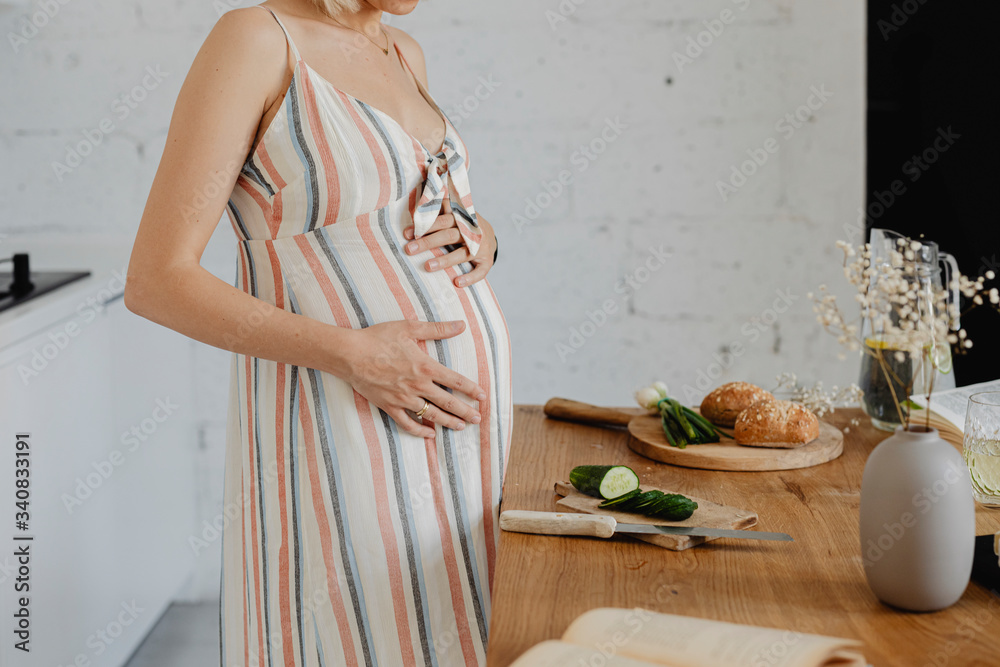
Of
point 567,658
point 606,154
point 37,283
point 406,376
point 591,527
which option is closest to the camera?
point 567,658

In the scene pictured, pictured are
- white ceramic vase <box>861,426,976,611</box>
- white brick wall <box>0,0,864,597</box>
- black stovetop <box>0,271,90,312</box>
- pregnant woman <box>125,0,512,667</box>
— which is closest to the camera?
white ceramic vase <box>861,426,976,611</box>

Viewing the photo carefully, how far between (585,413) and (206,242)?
0.68 meters

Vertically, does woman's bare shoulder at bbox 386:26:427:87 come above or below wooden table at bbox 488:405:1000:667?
above

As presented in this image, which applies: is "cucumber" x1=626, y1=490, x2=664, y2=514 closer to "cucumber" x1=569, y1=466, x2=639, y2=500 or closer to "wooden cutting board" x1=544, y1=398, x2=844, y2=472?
"cucumber" x1=569, y1=466, x2=639, y2=500

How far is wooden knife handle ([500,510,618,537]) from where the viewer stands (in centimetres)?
96

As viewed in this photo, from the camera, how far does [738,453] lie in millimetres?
1220

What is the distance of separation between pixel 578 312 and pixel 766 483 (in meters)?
1.24

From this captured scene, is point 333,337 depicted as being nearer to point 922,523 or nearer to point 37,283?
point 922,523

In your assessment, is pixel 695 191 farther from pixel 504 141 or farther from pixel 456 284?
pixel 456 284

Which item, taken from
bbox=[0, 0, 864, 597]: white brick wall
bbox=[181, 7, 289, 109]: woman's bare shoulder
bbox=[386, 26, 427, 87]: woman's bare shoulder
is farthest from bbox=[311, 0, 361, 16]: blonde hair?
bbox=[0, 0, 864, 597]: white brick wall

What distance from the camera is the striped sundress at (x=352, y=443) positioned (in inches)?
42.8

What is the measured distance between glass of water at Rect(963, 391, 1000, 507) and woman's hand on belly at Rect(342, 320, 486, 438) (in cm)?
60

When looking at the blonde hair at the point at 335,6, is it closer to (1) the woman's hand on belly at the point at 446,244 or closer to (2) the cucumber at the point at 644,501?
(1) the woman's hand on belly at the point at 446,244

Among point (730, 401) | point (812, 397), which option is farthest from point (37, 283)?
point (812, 397)
